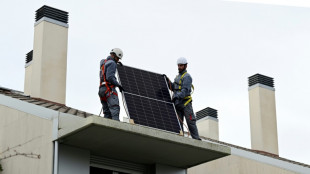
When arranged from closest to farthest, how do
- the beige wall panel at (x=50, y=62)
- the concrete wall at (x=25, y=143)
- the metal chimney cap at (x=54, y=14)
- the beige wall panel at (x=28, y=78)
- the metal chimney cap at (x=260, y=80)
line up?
the concrete wall at (x=25, y=143) < the beige wall panel at (x=50, y=62) < the metal chimney cap at (x=54, y=14) < the beige wall panel at (x=28, y=78) < the metal chimney cap at (x=260, y=80)

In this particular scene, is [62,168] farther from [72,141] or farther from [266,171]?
[266,171]

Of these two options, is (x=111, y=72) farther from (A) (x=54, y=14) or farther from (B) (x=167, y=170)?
(A) (x=54, y=14)

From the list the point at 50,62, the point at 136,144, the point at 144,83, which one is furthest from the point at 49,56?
the point at 136,144

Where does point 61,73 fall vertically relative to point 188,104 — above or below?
above

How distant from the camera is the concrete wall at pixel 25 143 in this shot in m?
18.2

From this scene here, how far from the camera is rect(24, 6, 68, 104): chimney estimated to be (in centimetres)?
2408

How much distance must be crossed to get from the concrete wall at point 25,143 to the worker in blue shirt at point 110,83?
1.49 metres

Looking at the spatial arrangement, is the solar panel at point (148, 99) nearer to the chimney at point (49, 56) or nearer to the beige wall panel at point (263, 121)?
the chimney at point (49, 56)

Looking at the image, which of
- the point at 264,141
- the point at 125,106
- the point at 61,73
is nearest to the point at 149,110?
the point at 125,106

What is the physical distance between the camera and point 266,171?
78.1 ft

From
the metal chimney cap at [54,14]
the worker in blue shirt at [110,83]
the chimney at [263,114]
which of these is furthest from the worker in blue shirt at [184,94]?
the chimney at [263,114]

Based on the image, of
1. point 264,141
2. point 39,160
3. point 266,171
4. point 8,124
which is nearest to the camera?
point 39,160

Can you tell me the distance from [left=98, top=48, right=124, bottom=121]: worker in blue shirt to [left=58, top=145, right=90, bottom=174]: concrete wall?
3.80ft

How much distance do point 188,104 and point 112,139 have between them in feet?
8.35
